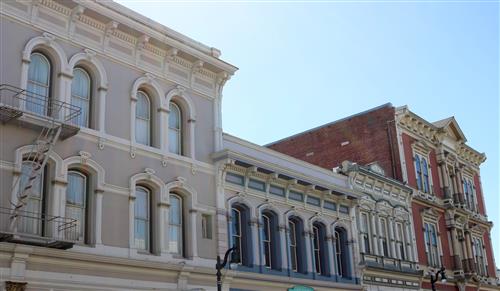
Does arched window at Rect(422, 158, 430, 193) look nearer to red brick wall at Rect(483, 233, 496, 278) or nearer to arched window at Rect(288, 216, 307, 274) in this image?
red brick wall at Rect(483, 233, 496, 278)

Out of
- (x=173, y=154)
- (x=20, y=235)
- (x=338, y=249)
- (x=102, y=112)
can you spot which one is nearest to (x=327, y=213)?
(x=338, y=249)

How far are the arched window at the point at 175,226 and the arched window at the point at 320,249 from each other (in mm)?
8072

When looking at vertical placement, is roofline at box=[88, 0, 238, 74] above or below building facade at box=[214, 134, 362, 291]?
above

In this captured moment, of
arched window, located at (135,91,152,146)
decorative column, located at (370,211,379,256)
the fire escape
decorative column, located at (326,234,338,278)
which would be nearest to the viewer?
the fire escape

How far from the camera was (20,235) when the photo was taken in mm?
16594

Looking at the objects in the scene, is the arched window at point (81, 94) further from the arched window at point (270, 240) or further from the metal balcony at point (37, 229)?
the arched window at point (270, 240)

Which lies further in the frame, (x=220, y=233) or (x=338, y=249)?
(x=338, y=249)

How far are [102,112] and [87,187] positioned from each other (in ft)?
8.31

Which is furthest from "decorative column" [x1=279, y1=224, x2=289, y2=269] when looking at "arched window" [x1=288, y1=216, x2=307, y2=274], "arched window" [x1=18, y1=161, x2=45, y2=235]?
"arched window" [x1=18, y1=161, x2=45, y2=235]

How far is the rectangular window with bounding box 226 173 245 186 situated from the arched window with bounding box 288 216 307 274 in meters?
3.54

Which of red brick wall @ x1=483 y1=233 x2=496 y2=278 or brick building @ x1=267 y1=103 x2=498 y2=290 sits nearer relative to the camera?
brick building @ x1=267 y1=103 x2=498 y2=290

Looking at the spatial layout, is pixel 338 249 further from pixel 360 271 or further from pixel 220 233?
pixel 220 233

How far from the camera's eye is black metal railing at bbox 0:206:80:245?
656 inches

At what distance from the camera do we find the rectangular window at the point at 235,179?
24.7 meters
